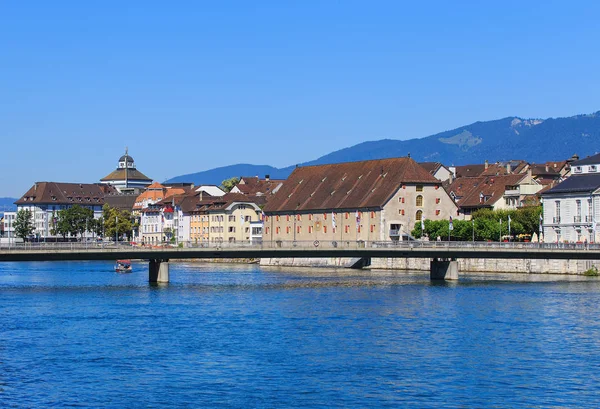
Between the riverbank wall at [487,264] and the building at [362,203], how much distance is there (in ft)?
10.5

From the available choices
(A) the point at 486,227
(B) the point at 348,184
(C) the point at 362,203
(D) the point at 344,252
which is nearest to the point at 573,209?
(A) the point at 486,227

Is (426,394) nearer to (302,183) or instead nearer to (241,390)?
(241,390)

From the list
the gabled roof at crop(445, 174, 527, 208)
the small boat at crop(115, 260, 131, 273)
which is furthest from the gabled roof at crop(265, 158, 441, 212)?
the small boat at crop(115, 260, 131, 273)

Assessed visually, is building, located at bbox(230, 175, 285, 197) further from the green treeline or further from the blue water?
the blue water

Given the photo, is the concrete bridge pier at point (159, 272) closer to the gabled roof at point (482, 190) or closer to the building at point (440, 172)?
the gabled roof at point (482, 190)

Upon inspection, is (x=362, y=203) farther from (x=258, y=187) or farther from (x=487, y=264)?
(x=258, y=187)

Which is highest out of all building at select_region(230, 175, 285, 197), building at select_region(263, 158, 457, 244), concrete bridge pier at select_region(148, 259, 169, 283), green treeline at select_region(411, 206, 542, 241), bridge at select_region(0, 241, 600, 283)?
building at select_region(230, 175, 285, 197)

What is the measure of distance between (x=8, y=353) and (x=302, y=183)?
106506 millimetres

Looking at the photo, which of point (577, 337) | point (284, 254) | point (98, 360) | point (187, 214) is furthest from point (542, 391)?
point (187, 214)

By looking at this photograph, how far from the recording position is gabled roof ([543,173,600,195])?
115438 mm

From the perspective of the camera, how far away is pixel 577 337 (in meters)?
55.0

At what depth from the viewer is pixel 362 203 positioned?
13262 centimetres

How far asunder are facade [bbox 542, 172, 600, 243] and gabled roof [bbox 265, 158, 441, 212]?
1645 centimetres

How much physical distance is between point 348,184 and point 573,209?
110ft
